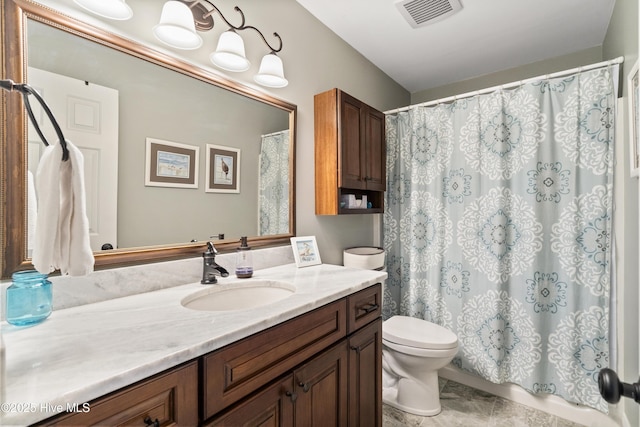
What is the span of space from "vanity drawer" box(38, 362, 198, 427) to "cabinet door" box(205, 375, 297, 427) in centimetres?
11

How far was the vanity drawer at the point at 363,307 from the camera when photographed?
1246 millimetres

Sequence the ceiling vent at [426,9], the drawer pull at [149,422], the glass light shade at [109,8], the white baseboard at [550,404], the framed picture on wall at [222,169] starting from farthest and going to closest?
the ceiling vent at [426,9], the white baseboard at [550,404], the framed picture on wall at [222,169], the glass light shade at [109,8], the drawer pull at [149,422]

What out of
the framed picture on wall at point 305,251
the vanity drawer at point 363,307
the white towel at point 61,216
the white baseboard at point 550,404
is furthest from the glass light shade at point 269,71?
the white baseboard at point 550,404

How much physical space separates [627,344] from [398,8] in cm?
227

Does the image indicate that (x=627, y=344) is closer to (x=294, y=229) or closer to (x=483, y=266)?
(x=483, y=266)

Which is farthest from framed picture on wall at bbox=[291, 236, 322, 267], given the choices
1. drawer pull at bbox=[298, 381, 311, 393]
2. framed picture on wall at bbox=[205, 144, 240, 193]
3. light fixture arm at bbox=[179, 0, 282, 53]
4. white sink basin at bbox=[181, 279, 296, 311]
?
light fixture arm at bbox=[179, 0, 282, 53]

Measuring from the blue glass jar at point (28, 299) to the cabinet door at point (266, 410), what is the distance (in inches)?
22.2

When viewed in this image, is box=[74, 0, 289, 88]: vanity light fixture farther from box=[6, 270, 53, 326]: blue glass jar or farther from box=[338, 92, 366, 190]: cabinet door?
box=[6, 270, 53, 326]: blue glass jar

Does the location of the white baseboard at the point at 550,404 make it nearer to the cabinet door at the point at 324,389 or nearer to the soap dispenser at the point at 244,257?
the cabinet door at the point at 324,389

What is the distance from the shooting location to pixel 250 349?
2.71ft

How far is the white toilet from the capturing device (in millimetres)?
1697

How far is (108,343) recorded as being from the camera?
2.27 feet

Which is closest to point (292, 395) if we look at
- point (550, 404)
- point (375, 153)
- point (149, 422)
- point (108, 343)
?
Result: point (149, 422)

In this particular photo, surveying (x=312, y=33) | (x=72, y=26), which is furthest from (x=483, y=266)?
(x=72, y=26)
